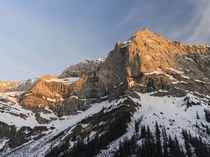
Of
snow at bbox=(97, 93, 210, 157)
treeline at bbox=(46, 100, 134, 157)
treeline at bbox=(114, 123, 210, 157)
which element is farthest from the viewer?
snow at bbox=(97, 93, 210, 157)

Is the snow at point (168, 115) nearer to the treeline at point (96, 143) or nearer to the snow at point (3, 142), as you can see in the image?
the treeline at point (96, 143)

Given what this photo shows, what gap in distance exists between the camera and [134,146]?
96688 mm

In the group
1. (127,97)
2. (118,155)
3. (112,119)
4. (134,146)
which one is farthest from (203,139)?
(127,97)

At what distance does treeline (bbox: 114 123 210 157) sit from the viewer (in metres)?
86.6

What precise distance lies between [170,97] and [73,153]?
335ft

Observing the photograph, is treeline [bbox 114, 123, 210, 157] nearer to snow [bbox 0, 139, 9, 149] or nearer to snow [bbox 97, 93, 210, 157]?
snow [bbox 97, 93, 210, 157]

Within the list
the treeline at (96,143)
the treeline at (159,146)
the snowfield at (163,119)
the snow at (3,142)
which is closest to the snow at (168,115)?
the snowfield at (163,119)

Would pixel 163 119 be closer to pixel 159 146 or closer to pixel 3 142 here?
→ pixel 159 146

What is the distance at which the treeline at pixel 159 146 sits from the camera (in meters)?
86.6

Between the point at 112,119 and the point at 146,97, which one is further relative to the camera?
the point at 146,97

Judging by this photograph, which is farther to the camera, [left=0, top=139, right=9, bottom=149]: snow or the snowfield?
[left=0, top=139, right=9, bottom=149]: snow

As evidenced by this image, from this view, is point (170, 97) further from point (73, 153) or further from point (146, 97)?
point (73, 153)

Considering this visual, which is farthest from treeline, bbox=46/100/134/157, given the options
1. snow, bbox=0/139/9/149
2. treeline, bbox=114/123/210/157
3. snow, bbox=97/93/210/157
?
snow, bbox=0/139/9/149

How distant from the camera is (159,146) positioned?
9212 centimetres
